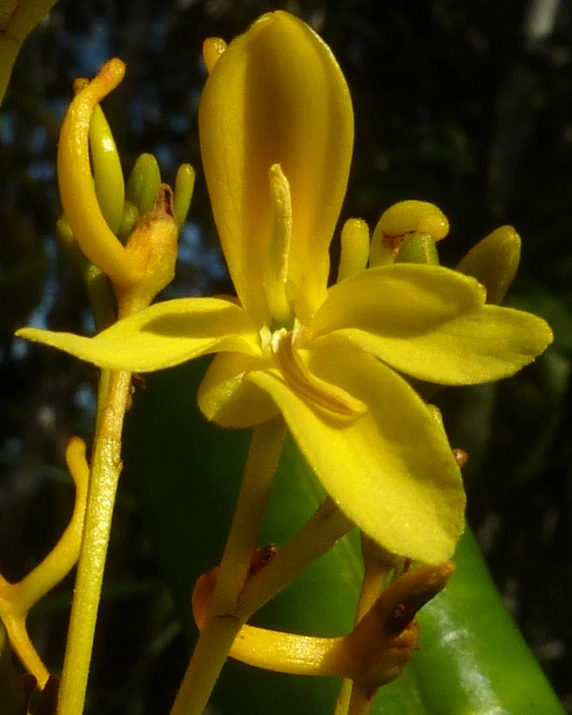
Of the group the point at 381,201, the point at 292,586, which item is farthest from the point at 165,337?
the point at 381,201

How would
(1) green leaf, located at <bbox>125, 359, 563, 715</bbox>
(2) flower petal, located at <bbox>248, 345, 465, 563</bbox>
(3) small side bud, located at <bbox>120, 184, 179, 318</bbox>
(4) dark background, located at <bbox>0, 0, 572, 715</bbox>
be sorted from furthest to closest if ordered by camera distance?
1. (4) dark background, located at <bbox>0, 0, 572, 715</bbox>
2. (1) green leaf, located at <bbox>125, 359, 563, 715</bbox>
3. (3) small side bud, located at <bbox>120, 184, 179, 318</bbox>
4. (2) flower petal, located at <bbox>248, 345, 465, 563</bbox>

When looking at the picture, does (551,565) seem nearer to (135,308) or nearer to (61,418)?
(61,418)

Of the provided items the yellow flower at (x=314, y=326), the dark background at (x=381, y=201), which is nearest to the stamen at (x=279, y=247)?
the yellow flower at (x=314, y=326)

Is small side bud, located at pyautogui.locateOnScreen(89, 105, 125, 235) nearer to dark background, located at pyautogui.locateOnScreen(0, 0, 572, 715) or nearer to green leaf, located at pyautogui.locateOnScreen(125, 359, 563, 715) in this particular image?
green leaf, located at pyautogui.locateOnScreen(125, 359, 563, 715)

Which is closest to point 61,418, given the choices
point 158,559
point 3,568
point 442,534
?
point 3,568

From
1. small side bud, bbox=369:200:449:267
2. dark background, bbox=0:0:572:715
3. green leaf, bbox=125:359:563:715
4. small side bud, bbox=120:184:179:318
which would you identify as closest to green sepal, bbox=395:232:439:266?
small side bud, bbox=369:200:449:267

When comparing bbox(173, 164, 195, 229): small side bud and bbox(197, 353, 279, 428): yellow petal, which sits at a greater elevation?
bbox(173, 164, 195, 229): small side bud

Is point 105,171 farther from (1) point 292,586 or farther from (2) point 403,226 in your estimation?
(1) point 292,586

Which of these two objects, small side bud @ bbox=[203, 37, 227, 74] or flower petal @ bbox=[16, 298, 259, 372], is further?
small side bud @ bbox=[203, 37, 227, 74]

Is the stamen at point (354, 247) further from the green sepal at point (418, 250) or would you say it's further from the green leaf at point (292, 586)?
the green leaf at point (292, 586)
